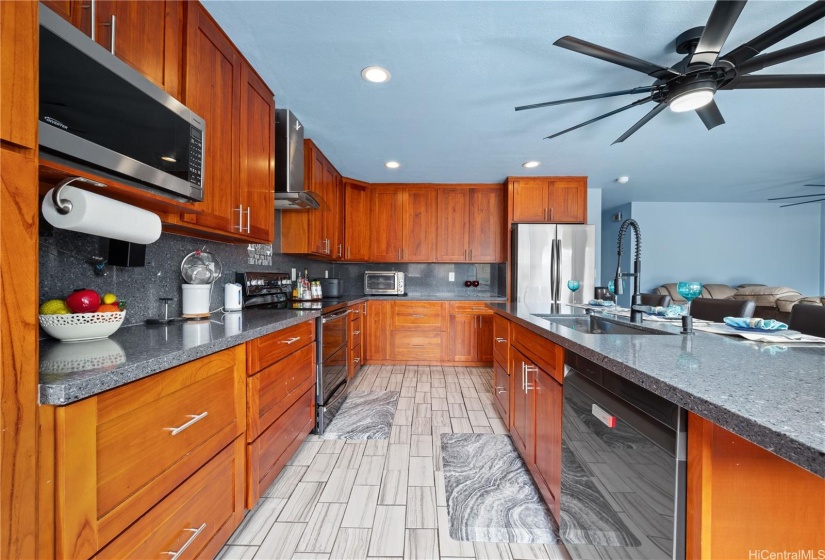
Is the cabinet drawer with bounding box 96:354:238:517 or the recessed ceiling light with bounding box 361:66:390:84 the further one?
the recessed ceiling light with bounding box 361:66:390:84

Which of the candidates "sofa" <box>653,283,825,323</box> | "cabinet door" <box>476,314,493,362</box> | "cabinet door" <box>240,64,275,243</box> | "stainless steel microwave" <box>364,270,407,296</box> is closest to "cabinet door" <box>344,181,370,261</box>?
"stainless steel microwave" <box>364,270,407,296</box>

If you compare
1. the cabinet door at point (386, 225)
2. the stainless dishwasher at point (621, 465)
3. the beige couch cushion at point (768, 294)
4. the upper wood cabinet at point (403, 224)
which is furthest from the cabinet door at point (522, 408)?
the beige couch cushion at point (768, 294)

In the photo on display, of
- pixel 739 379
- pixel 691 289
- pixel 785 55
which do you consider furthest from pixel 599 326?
pixel 785 55

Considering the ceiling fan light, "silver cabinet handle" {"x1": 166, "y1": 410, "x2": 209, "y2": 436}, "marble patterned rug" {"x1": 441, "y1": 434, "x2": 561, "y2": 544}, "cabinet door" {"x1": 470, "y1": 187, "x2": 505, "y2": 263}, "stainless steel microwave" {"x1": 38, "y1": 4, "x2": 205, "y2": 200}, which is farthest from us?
"cabinet door" {"x1": 470, "y1": 187, "x2": 505, "y2": 263}

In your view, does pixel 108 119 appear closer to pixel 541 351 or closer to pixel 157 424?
pixel 157 424

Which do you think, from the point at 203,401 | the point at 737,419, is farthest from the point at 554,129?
the point at 203,401

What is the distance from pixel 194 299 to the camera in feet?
5.30

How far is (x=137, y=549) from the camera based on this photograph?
814 mm

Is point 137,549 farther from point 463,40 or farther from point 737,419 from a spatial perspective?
point 463,40

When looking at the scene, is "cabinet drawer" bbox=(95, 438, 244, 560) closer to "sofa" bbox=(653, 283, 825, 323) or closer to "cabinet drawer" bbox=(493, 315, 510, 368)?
"cabinet drawer" bbox=(493, 315, 510, 368)

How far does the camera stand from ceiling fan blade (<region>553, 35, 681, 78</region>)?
1.41m

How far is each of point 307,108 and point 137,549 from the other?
252 centimetres

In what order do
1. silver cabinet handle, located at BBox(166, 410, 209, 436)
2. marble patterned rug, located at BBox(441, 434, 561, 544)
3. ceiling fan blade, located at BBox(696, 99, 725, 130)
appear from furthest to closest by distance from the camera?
ceiling fan blade, located at BBox(696, 99, 725, 130) < marble patterned rug, located at BBox(441, 434, 561, 544) < silver cabinet handle, located at BBox(166, 410, 209, 436)

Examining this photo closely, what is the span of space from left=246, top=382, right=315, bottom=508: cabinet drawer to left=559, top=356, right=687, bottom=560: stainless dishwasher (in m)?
1.27
